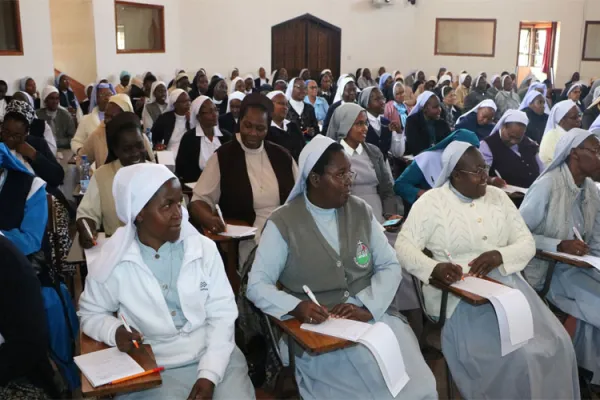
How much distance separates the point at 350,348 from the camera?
8.03 ft

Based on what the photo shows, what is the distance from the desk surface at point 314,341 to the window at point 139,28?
11154 millimetres

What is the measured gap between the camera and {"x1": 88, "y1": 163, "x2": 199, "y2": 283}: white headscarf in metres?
2.18

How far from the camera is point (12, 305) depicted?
2.12 m

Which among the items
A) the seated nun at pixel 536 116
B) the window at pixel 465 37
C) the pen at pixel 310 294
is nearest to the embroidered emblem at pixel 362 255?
the pen at pixel 310 294

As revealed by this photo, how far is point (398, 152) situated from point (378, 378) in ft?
14.8

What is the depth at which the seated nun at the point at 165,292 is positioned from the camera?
7.16 ft

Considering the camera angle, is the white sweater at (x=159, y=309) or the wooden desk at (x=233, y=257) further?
the wooden desk at (x=233, y=257)

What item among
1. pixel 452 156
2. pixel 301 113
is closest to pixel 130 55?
pixel 301 113

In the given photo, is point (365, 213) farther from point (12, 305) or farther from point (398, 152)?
point (398, 152)

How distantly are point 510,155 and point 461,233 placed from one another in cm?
246

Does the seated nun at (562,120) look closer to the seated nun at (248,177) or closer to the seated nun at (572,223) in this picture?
the seated nun at (572,223)

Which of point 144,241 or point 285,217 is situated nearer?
point 144,241

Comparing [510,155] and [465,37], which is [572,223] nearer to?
[510,155]

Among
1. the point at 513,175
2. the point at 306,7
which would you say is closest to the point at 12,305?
the point at 513,175
